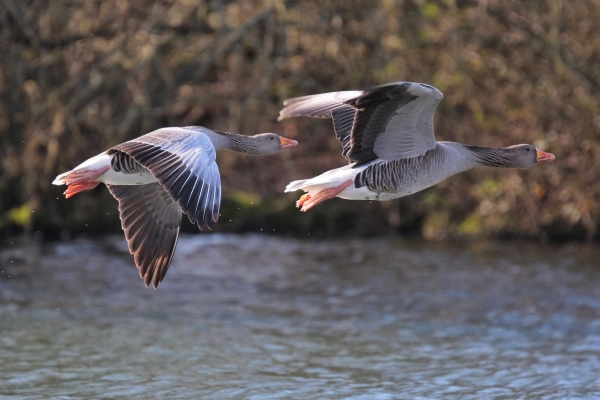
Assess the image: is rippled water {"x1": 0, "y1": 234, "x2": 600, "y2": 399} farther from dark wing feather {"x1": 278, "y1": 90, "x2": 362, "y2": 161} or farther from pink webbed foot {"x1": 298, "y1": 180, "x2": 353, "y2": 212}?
dark wing feather {"x1": 278, "y1": 90, "x2": 362, "y2": 161}

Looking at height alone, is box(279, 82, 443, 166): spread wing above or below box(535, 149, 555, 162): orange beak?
above

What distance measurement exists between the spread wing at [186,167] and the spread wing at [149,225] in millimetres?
1188

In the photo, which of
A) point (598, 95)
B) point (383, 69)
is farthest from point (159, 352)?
point (598, 95)

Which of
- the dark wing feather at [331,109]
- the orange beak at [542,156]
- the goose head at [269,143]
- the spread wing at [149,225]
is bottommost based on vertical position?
the spread wing at [149,225]

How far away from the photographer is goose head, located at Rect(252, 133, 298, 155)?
866 centimetres

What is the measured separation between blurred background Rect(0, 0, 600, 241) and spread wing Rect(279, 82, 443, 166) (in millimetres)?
8089

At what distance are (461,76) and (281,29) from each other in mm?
3255

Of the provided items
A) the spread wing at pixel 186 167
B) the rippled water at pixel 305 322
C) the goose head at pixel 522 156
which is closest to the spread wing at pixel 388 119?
Answer: the goose head at pixel 522 156

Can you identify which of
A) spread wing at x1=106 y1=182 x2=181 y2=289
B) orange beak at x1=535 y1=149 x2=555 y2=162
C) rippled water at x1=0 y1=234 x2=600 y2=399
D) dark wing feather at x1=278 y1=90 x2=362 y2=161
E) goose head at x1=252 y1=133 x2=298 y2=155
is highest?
dark wing feather at x1=278 y1=90 x2=362 y2=161

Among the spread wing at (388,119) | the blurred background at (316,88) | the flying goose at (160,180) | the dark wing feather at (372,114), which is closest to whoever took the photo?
the flying goose at (160,180)

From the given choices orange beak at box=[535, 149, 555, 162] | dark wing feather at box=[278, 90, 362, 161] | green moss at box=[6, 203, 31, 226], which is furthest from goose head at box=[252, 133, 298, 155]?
green moss at box=[6, 203, 31, 226]

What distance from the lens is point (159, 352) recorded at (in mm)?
10195

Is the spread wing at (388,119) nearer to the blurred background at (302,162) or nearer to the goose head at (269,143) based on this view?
the goose head at (269,143)

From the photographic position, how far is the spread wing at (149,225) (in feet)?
26.7
